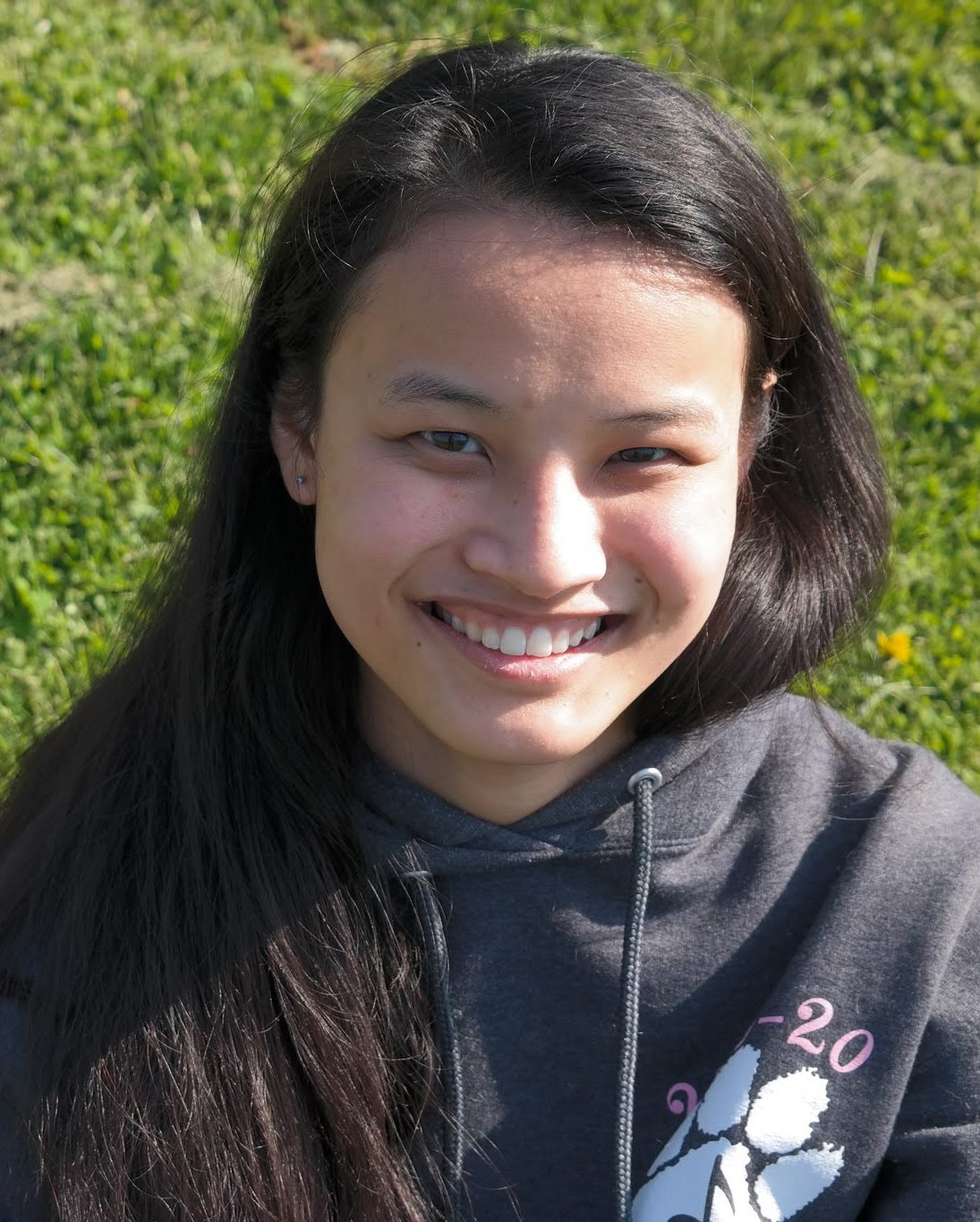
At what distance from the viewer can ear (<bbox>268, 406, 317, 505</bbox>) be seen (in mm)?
2139

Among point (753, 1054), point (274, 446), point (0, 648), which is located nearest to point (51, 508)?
point (0, 648)

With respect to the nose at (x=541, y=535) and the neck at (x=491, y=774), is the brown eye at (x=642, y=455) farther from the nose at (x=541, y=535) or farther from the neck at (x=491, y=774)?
the neck at (x=491, y=774)

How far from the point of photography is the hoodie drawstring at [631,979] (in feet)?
6.94

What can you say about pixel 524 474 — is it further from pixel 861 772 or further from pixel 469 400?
pixel 861 772

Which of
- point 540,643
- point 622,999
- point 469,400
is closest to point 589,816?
point 622,999

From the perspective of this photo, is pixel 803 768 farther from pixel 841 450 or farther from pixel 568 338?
pixel 568 338

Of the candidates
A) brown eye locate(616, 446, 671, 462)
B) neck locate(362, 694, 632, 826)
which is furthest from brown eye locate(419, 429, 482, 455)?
neck locate(362, 694, 632, 826)

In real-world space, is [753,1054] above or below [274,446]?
below

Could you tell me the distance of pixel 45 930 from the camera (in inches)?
88.0

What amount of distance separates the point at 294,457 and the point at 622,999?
934 mm

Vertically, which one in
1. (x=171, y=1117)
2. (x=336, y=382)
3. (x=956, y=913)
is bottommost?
(x=171, y=1117)

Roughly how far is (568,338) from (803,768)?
89cm

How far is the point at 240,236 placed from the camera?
309 centimetres

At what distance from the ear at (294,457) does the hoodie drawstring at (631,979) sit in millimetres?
648
